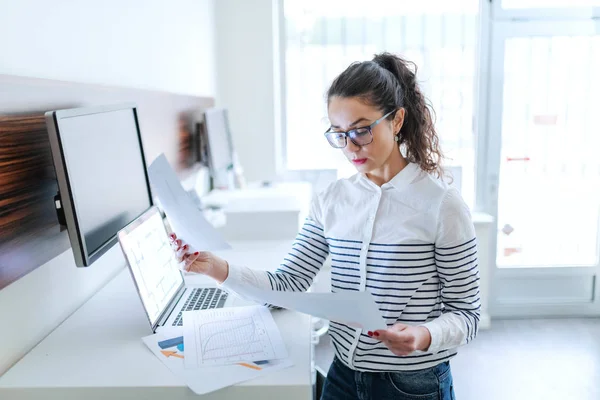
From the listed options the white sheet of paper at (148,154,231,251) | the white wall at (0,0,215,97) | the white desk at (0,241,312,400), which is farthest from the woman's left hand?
the white wall at (0,0,215,97)

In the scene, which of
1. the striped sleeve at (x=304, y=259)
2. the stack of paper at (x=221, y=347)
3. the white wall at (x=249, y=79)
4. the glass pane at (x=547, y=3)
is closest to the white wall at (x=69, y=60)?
the stack of paper at (x=221, y=347)

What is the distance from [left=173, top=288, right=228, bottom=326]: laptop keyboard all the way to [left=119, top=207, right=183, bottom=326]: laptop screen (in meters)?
0.04

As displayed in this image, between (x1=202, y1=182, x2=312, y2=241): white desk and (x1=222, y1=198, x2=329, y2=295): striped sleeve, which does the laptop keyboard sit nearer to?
(x1=222, y1=198, x2=329, y2=295): striped sleeve

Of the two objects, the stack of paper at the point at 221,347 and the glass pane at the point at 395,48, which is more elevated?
the glass pane at the point at 395,48

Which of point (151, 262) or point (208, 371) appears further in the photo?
point (151, 262)

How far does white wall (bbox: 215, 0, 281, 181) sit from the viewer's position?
3385 mm

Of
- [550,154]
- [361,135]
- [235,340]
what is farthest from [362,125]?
[550,154]

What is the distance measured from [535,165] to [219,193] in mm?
1969

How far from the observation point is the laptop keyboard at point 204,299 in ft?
4.81

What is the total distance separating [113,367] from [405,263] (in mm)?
620

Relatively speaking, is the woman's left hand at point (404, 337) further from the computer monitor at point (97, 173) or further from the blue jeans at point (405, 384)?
the computer monitor at point (97, 173)

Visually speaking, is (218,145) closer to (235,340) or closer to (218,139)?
(218,139)

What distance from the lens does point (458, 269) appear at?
1147 millimetres

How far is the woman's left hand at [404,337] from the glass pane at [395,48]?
8.17 feet
